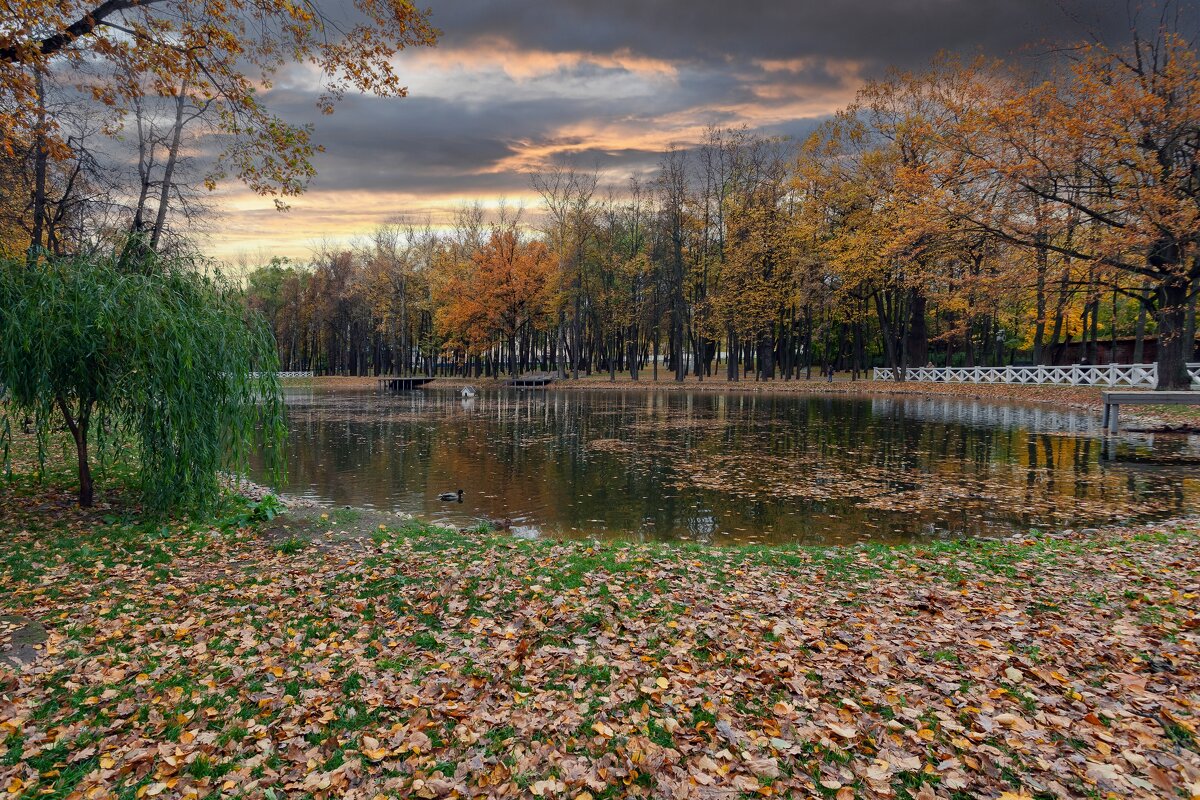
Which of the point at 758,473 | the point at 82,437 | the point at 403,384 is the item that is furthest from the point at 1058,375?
the point at 403,384

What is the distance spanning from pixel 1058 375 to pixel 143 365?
41.5 m

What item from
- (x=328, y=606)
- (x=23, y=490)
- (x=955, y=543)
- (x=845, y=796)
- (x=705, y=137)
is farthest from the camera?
(x=705, y=137)

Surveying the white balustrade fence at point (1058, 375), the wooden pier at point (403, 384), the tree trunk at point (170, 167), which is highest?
the tree trunk at point (170, 167)

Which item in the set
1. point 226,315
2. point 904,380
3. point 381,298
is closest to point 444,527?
point 226,315

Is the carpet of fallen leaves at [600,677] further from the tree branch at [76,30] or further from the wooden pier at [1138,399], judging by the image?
the wooden pier at [1138,399]

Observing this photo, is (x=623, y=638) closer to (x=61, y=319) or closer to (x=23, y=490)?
(x=61, y=319)

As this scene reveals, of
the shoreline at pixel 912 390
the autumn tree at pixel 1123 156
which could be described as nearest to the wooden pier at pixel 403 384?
the shoreline at pixel 912 390

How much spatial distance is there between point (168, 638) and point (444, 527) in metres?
4.62

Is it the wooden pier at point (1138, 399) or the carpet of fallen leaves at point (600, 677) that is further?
the wooden pier at point (1138, 399)

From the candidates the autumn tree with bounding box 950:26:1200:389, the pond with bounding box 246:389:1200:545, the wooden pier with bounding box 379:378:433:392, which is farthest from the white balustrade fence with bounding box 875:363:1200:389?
the wooden pier with bounding box 379:378:433:392

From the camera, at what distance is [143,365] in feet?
27.0

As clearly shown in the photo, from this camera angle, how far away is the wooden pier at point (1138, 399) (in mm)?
18203

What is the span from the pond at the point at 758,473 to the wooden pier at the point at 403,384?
26912 millimetres

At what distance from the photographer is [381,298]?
66.4 metres
